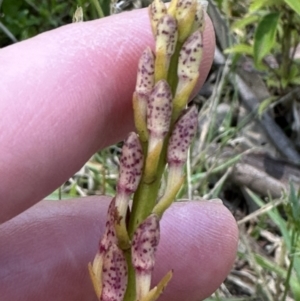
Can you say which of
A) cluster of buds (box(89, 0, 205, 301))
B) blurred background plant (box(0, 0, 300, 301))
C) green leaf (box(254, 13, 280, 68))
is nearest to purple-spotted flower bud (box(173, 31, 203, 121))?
cluster of buds (box(89, 0, 205, 301))

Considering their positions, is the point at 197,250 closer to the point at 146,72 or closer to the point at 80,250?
the point at 80,250

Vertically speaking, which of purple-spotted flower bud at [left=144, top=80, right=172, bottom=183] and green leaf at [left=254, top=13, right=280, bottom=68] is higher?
purple-spotted flower bud at [left=144, top=80, right=172, bottom=183]

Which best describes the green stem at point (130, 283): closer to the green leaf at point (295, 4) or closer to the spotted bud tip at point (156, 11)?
the spotted bud tip at point (156, 11)

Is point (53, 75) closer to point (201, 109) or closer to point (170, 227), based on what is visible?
point (170, 227)

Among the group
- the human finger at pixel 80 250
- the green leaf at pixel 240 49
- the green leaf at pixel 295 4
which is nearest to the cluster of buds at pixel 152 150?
the human finger at pixel 80 250

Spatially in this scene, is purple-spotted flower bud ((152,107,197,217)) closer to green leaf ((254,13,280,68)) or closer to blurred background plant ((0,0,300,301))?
blurred background plant ((0,0,300,301))

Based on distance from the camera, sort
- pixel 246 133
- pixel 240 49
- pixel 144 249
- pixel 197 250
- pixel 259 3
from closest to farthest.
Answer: pixel 144 249, pixel 197 250, pixel 259 3, pixel 240 49, pixel 246 133

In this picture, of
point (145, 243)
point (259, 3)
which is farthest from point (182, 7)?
point (259, 3)
